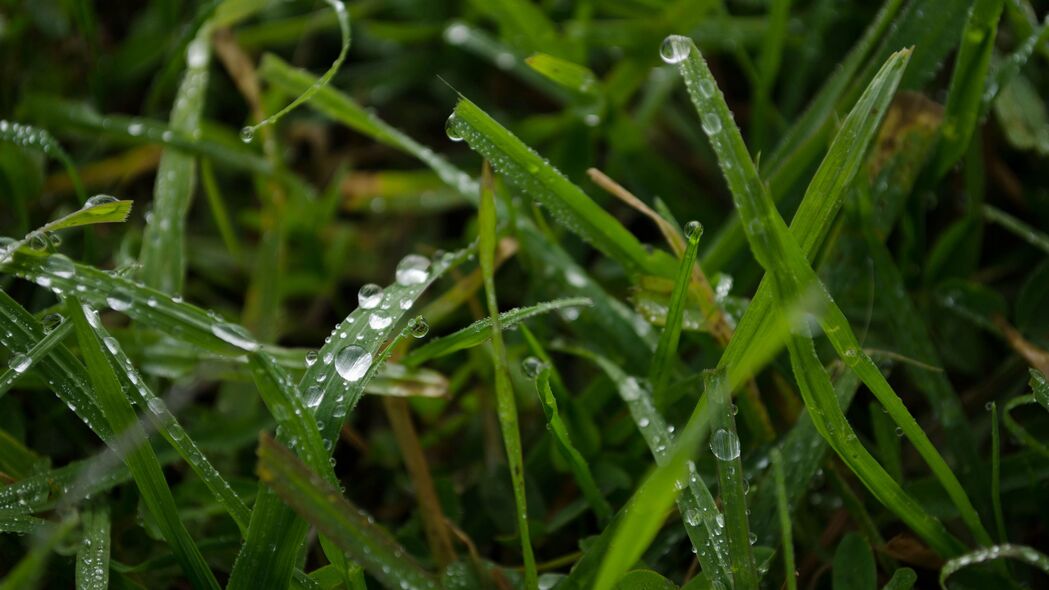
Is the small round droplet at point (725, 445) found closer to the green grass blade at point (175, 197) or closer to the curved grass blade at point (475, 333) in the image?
the curved grass blade at point (475, 333)

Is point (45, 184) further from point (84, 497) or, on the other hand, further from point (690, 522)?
point (690, 522)

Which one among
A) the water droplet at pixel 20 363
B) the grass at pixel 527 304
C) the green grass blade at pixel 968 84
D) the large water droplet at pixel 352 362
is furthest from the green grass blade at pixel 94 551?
the green grass blade at pixel 968 84

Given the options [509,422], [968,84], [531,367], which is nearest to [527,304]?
[531,367]

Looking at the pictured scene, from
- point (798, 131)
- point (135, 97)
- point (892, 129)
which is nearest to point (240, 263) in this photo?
point (135, 97)

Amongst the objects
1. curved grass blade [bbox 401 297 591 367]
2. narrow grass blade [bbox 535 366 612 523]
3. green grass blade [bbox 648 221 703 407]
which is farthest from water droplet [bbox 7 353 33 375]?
green grass blade [bbox 648 221 703 407]

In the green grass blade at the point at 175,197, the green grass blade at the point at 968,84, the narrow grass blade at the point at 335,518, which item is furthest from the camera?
the green grass blade at the point at 175,197
